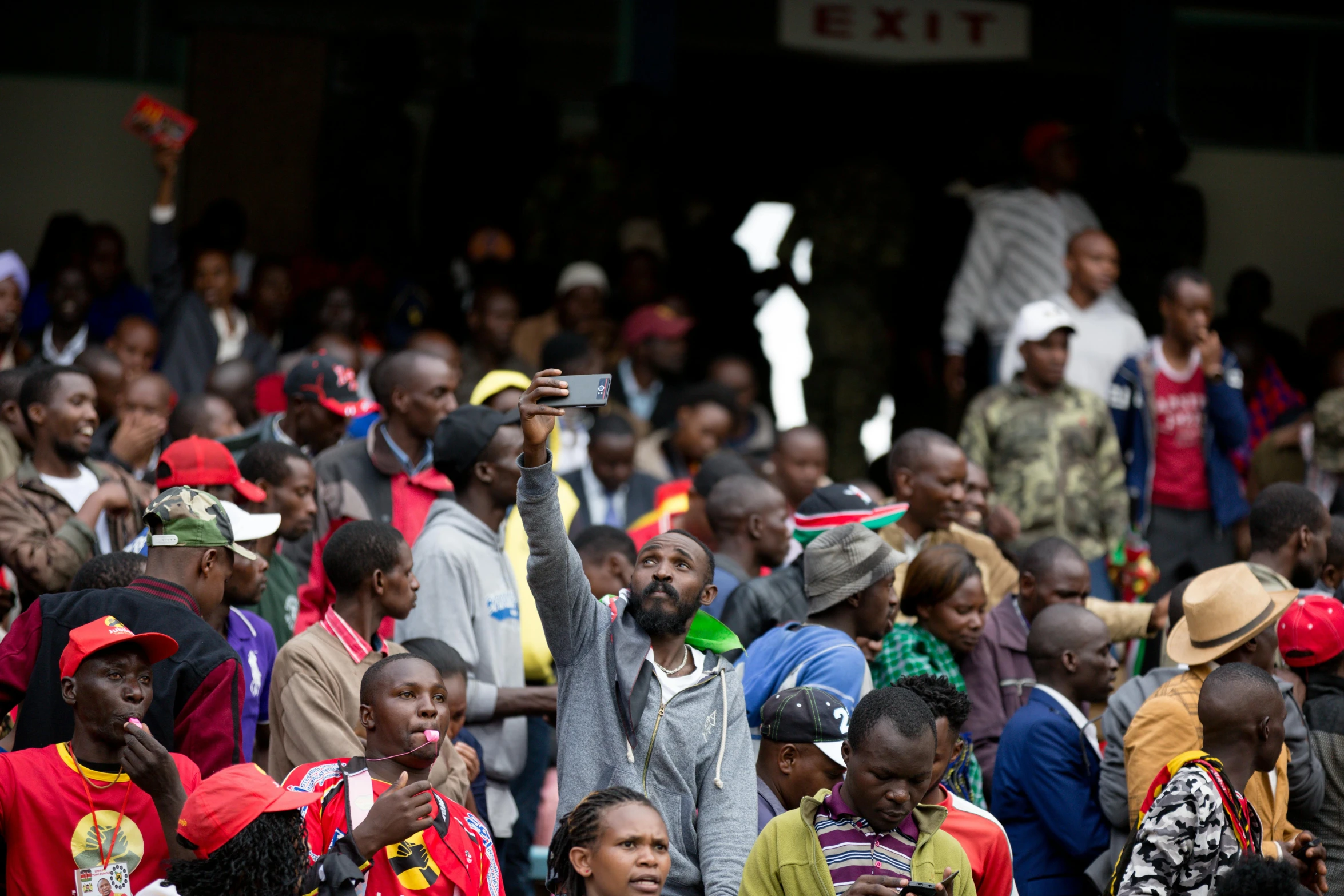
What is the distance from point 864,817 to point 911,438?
3.07 metres

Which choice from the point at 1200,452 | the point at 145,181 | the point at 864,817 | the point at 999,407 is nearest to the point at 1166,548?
the point at 1200,452

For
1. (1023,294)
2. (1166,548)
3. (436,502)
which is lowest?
(1166,548)

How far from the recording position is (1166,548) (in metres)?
8.91

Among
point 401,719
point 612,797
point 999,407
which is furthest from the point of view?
point 999,407

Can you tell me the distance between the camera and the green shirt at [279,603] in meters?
6.00

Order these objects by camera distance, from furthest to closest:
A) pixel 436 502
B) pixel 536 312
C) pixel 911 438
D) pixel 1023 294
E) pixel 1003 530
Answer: pixel 536 312
pixel 1023 294
pixel 1003 530
pixel 911 438
pixel 436 502

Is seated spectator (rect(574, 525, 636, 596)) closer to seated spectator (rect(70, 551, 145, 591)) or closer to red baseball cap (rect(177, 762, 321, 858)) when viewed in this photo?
seated spectator (rect(70, 551, 145, 591))

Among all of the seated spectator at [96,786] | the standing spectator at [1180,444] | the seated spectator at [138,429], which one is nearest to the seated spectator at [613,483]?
the seated spectator at [138,429]

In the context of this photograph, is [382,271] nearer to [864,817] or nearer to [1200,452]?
[1200,452]

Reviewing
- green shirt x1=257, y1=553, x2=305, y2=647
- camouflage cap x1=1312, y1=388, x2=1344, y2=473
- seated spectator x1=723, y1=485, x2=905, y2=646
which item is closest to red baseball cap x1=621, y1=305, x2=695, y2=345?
camouflage cap x1=1312, y1=388, x2=1344, y2=473

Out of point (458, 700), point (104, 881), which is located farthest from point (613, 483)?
point (104, 881)

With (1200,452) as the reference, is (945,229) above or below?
above

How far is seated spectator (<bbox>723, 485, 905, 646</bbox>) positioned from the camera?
5.91 meters

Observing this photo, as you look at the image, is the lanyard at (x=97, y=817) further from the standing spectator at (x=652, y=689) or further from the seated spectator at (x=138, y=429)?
the seated spectator at (x=138, y=429)
